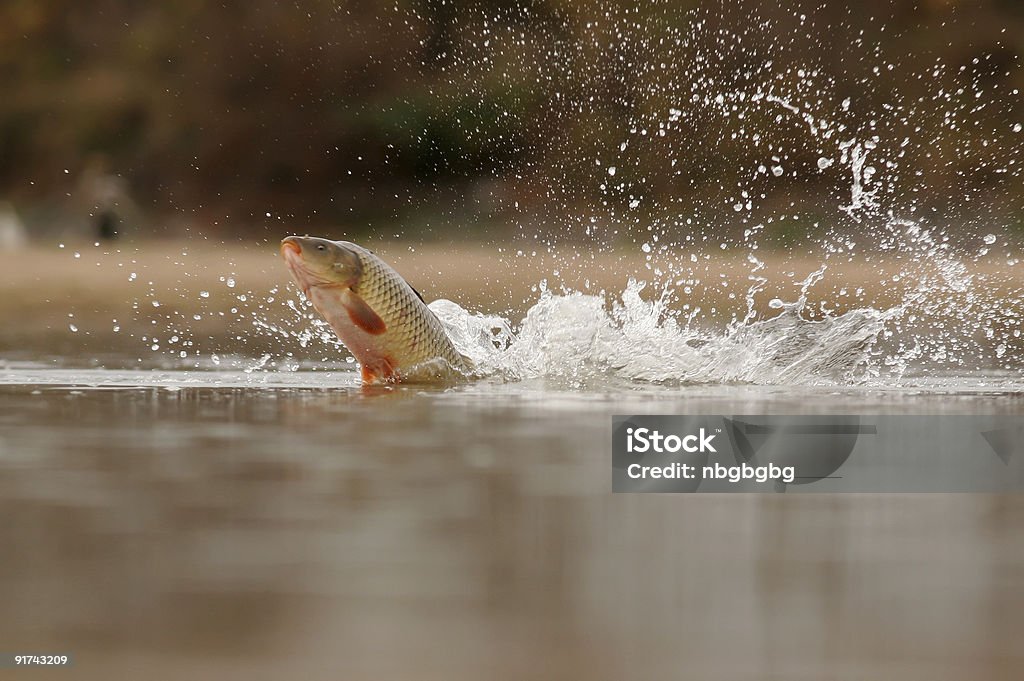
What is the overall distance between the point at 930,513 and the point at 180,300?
8062 millimetres

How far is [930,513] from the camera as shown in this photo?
266cm

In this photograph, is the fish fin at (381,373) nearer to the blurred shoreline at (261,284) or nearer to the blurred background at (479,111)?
the blurred shoreline at (261,284)

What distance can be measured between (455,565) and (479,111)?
15.1m

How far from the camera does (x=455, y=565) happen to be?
7.16 feet

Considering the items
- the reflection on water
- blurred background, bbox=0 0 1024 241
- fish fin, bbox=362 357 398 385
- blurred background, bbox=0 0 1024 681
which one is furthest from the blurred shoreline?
the reflection on water

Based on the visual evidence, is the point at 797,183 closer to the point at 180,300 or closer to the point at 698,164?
the point at 698,164

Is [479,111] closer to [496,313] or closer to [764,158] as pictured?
[764,158]

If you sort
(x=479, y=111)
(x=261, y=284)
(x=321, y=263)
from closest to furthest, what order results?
(x=321, y=263) → (x=261, y=284) → (x=479, y=111)

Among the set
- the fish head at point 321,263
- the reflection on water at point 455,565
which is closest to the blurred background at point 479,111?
the fish head at point 321,263

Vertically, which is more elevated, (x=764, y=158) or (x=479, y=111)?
(x=479, y=111)

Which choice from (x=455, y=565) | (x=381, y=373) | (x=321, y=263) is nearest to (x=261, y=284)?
(x=381, y=373)

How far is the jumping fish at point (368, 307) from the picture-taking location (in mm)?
4395

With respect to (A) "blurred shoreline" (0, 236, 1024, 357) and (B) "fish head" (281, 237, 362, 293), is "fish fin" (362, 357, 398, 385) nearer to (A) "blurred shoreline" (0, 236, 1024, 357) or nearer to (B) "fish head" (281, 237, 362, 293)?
(B) "fish head" (281, 237, 362, 293)

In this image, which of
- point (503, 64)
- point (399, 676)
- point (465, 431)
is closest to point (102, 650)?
point (399, 676)
